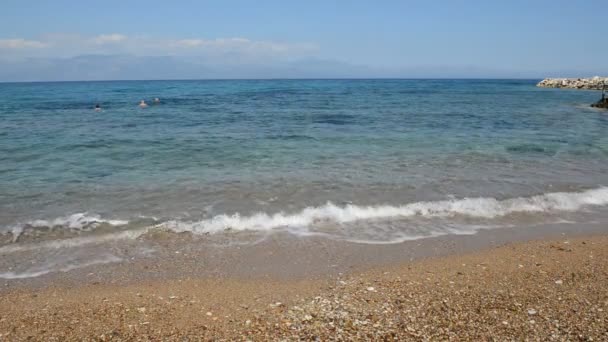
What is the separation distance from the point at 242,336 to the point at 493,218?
6.41m

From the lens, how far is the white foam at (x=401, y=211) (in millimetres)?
8164

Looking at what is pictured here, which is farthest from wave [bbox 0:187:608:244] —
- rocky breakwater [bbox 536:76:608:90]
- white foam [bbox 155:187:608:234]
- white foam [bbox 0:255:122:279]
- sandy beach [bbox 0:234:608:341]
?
rocky breakwater [bbox 536:76:608:90]

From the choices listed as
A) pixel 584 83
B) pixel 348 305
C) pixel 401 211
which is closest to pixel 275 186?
pixel 401 211

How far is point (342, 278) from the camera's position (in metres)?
5.99

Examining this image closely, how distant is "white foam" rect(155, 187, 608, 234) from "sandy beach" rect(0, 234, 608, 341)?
219 cm

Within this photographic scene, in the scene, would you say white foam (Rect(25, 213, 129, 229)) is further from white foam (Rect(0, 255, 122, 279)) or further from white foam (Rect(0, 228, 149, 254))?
white foam (Rect(0, 255, 122, 279))

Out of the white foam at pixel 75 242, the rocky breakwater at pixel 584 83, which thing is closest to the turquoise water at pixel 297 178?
the white foam at pixel 75 242

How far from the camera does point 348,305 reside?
503cm

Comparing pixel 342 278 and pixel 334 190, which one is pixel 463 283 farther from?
pixel 334 190

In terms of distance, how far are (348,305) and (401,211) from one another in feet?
14.2

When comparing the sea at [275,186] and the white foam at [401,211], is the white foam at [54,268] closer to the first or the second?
the sea at [275,186]

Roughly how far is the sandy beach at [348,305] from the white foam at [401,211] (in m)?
2.19

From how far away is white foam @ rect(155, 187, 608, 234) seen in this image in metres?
8.16

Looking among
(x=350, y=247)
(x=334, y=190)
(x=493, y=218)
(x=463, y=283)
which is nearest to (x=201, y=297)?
(x=350, y=247)
